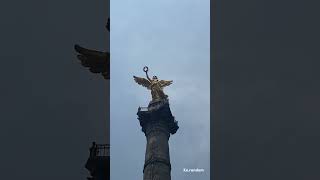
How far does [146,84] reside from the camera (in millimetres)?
19062

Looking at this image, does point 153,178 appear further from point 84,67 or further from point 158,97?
point 84,67

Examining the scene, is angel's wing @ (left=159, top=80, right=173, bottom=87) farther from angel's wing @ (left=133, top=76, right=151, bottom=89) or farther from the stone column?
the stone column

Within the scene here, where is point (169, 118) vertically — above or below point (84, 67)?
below

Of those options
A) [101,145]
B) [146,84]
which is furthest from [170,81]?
[101,145]

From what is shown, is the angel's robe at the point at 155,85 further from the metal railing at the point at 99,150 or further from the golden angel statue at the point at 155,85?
the metal railing at the point at 99,150

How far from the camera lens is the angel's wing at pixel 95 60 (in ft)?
67.3

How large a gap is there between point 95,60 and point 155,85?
2.42 metres

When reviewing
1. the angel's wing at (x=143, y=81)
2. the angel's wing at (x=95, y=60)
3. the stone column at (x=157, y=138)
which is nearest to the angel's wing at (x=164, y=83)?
the angel's wing at (x=143, y=81)

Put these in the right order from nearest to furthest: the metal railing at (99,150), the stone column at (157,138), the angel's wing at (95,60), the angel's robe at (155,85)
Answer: the angel's robe at (155,85)
the stone column at (157,138)
the angel's wing at (95,60)
the metal railing at (99,150)

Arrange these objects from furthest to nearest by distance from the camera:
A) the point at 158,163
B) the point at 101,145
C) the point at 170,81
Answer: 1. the point at 101,145
2. the point at 158,163
3. the point at 170,81

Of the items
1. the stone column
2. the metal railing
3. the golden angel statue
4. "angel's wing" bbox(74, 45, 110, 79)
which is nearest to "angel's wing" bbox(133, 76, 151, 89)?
the golden angel statue

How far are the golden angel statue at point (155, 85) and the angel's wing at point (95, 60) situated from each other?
5.75 feet

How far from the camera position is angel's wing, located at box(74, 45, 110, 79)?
20516mm

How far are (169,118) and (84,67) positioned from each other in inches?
132
